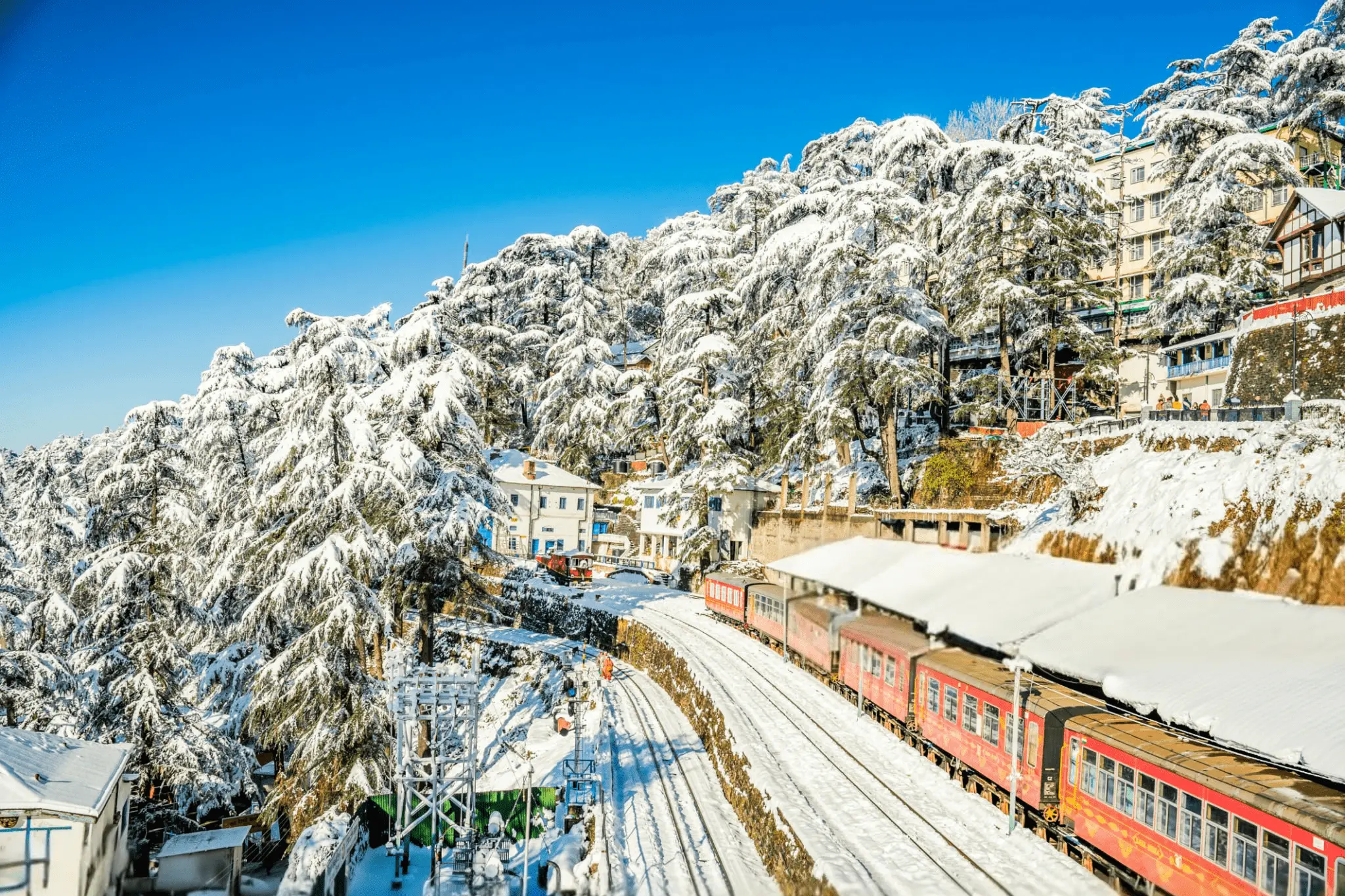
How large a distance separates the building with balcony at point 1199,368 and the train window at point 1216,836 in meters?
28.9

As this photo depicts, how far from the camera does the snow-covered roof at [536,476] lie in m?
61.9

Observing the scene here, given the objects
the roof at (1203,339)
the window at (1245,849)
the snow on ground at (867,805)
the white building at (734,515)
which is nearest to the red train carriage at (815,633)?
the snow on ground at (867,805)

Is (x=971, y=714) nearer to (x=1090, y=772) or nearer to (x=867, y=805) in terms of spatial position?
(x=867, y=805)

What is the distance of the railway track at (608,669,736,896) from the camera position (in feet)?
53.2

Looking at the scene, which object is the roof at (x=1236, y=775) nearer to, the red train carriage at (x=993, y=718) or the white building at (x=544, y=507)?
the red train carriage at (x=993, y=718)

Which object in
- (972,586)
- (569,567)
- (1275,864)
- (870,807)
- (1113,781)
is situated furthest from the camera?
(569,567)

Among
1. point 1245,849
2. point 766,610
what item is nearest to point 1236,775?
point 1245,849

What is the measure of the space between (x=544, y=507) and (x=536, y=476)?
2.51m

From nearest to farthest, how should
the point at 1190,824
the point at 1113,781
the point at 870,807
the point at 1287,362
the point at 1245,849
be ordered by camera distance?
the point at 1245,849 < the point at 1190,824 < the point at 1113,781 < the point at 870,807 < the point at 1287,362

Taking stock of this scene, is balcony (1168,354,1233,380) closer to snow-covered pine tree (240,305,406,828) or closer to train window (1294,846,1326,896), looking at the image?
train window (1294,846,1326,896)

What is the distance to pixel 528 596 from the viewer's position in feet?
167

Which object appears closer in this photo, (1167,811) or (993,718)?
(1167,811)

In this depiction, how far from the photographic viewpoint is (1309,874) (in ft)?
33.6

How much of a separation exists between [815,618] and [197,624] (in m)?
20.8
